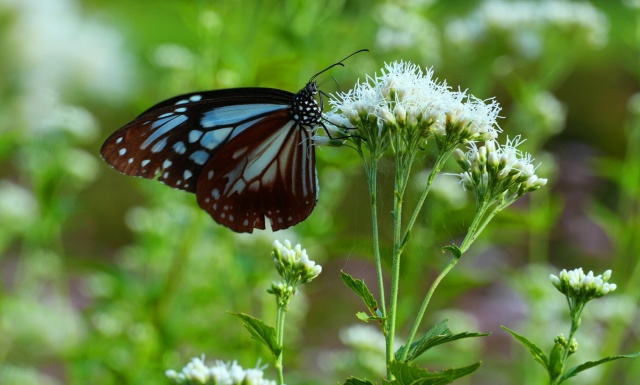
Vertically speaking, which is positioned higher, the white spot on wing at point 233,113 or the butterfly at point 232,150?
the white spot on wing at point 233,113

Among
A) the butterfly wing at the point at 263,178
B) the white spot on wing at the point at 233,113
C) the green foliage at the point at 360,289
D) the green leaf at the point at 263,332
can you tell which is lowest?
the green leaf at the point at 263,332

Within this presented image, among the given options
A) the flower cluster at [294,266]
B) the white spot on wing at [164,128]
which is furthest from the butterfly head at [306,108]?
the flower cluster at [294,266]

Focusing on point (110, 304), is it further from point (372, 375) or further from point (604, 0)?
point (604, 0)

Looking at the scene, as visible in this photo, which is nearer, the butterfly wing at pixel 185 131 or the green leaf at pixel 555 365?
the green leaf at pixel 555 365

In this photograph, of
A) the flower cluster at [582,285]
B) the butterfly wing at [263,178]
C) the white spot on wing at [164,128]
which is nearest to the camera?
the flower cluster at [582,285]

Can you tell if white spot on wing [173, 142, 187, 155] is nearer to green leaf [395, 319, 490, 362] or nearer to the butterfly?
the butterfly

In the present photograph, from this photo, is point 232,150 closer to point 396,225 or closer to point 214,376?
point 396,225

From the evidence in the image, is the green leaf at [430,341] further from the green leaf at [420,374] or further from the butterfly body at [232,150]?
the butterfly body at [232,150]

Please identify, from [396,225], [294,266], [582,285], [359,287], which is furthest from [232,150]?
[582,285]
